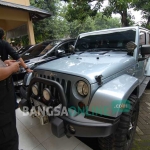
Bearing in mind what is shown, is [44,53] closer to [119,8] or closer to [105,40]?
[105,40]

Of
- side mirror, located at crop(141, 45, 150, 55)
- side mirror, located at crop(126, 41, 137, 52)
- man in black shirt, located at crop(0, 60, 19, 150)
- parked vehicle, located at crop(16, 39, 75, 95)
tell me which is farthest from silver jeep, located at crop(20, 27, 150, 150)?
parked vehicle, located at crop(16, 39, 75, 95)

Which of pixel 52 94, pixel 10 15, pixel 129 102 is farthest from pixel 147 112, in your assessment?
pixel 10 15

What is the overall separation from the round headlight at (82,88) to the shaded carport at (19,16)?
247 inches

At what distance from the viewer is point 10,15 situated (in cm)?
729

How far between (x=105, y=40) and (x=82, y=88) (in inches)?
64.2

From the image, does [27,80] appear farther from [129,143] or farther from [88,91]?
[129,143]

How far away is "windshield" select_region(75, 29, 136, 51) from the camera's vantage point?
8.97 feet

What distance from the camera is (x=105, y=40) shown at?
117 inches

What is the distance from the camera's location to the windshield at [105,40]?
8.97ft

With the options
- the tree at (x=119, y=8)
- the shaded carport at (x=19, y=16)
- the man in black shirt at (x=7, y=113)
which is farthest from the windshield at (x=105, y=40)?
the shaded carport at (x=19, y=16)

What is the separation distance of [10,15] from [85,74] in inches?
283

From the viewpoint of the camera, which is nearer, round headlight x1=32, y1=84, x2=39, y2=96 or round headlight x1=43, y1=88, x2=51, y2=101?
round headlight x1=43, y1=88, x2=51, y2=101

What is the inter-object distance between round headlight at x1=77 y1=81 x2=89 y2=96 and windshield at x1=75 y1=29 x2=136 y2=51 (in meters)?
1.46

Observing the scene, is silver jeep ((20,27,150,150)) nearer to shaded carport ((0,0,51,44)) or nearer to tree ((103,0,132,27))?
tree ((103,0,132,27))
